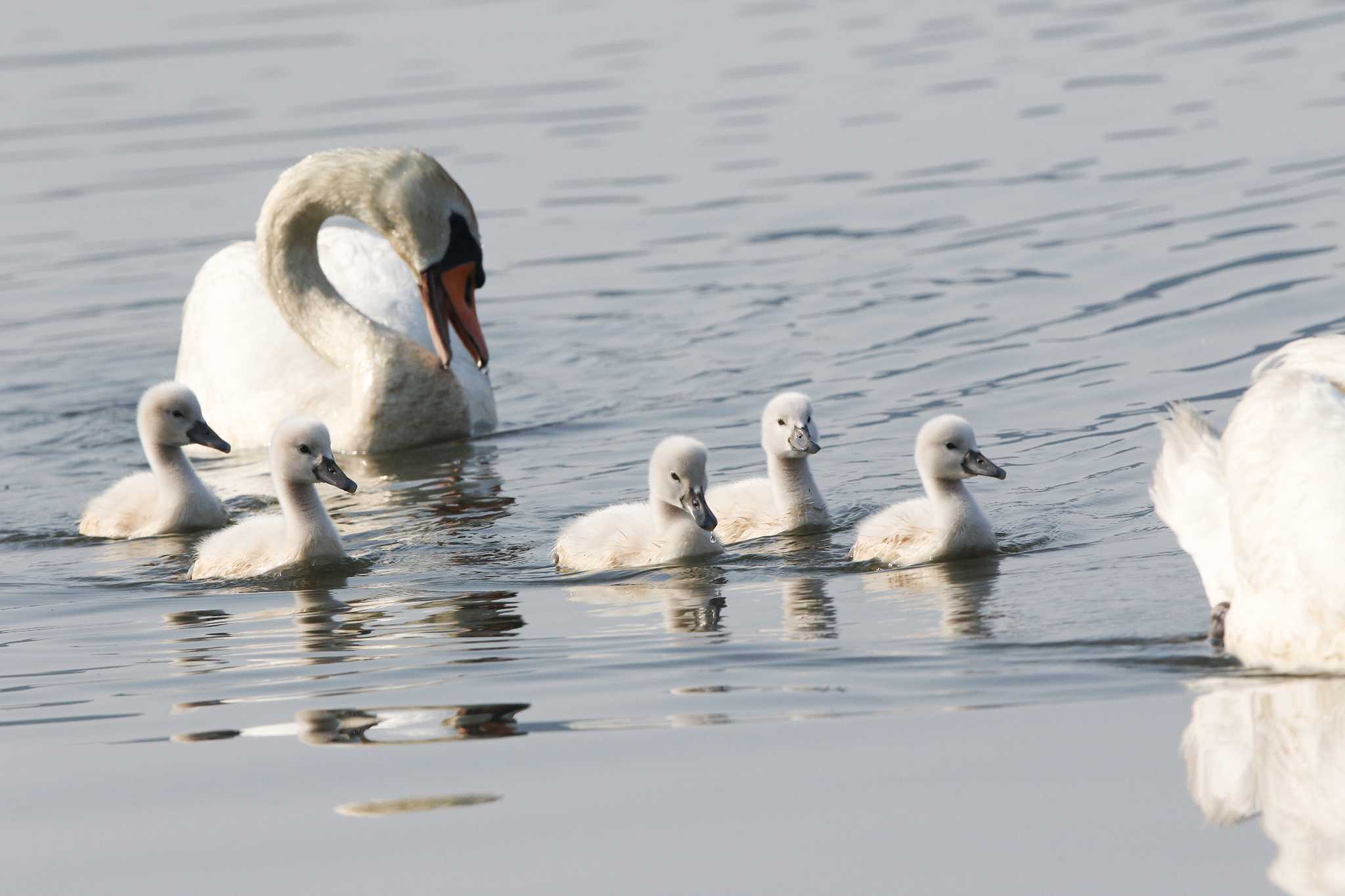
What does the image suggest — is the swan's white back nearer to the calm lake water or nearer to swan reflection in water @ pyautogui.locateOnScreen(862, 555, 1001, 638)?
the calm lake water

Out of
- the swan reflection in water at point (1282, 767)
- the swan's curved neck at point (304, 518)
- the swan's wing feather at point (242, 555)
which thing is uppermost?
the swan's curved neck at point (304, 518)

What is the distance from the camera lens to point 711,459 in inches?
428

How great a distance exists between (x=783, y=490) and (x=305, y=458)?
1.85 m

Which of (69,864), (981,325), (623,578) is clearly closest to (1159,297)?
(981,325)

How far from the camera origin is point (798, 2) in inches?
1056

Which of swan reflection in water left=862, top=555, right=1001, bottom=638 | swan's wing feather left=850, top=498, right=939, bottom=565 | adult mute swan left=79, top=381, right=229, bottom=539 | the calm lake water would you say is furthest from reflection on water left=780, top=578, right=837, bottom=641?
adult mute swan left=79, top=381, right=229, bottom=539

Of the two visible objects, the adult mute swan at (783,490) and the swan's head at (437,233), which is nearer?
the adult mute swan at (783,490)

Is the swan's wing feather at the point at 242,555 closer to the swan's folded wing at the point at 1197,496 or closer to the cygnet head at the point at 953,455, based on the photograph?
the cygnet head at the point at 953,455

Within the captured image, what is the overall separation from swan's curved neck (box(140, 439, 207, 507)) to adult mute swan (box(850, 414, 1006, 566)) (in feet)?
9.99

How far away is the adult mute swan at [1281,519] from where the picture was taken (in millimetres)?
6199

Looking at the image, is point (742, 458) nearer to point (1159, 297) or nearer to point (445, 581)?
point (445, 581)

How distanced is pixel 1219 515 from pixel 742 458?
4.01 meters

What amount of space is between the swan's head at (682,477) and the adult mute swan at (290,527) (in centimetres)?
124

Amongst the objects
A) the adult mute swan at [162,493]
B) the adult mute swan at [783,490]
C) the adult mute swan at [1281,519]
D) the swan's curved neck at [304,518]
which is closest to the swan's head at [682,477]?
the adult mute swan at [783,490]
